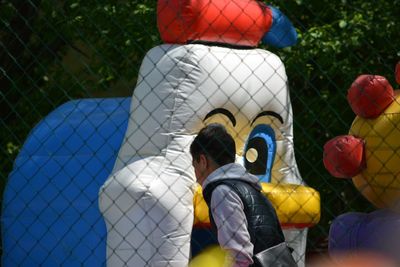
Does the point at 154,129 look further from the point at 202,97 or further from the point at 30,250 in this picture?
the point at 30,250

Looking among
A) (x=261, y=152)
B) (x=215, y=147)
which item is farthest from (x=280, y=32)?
(x=215, y=147)

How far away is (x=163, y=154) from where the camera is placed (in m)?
Result: 4.98

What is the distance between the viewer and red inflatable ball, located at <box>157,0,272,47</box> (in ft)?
16.7

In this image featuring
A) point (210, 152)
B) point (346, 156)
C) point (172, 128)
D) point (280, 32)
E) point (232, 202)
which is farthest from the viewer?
point (280, 32)

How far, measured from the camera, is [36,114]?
23.6ft

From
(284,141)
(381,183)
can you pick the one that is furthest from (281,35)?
(381,183)

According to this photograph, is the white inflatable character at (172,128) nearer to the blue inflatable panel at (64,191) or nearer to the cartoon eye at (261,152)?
the cartoon eye at (261,152)

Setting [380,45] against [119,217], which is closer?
[119,217]

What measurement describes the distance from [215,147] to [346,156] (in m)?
0.88

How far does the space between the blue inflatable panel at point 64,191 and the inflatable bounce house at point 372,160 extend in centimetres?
137

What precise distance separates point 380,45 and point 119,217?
2614 mm

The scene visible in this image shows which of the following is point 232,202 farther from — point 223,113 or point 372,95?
point 223,113

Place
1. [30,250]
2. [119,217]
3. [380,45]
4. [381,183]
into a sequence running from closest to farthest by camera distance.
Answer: [381,183], [119,217], [30,250], [380,45]

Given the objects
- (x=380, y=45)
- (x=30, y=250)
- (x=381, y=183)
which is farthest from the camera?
(x=380, y=45)
